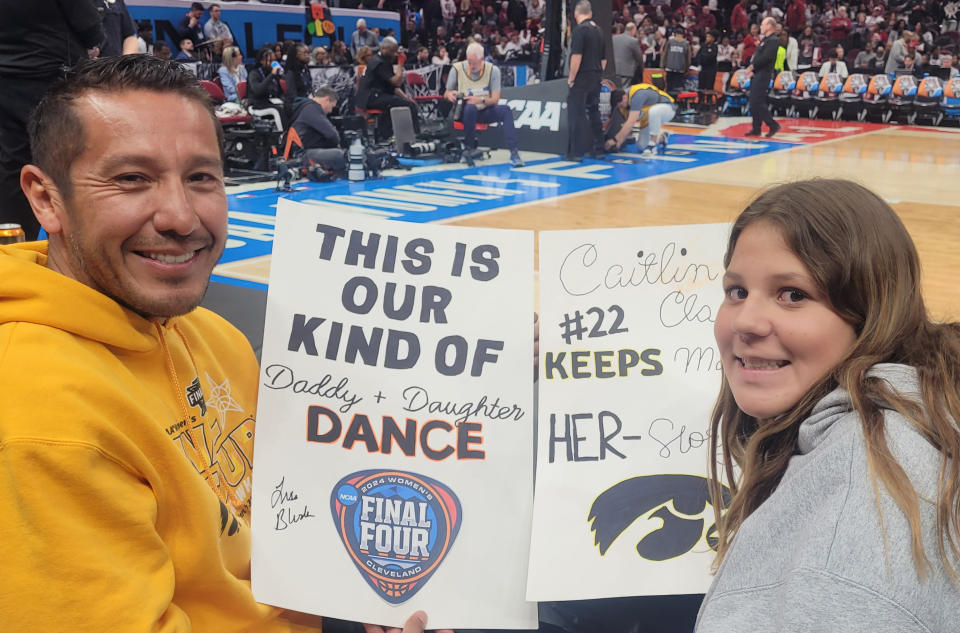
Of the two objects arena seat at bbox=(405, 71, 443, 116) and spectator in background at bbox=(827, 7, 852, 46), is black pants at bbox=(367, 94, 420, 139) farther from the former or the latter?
spectator in background at bbox=(827, 7, 852, 46)

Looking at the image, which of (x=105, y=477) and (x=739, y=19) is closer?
(x=105, y=477)

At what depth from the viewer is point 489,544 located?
141 centimetres

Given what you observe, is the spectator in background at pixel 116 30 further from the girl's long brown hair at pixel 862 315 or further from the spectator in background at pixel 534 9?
the spectator in background at pixel 534 9

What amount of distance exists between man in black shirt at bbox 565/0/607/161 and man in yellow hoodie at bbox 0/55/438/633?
8.73m

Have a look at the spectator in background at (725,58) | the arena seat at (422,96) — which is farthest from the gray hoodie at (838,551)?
the spectator in background at (725,58)

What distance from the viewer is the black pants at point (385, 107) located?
1045 centimetres

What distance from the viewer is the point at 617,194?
26.3 feet

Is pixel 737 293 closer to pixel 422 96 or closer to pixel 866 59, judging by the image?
pixel 422 96

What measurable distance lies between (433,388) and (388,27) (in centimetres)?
1620

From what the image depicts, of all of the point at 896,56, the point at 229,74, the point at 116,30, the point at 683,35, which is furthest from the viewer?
the point at 683,35

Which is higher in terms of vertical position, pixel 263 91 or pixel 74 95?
pixel 74 95

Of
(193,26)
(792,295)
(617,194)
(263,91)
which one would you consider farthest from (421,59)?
(792,295)

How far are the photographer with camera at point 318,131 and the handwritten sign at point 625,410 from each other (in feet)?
23.0

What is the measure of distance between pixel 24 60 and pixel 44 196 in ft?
9.00
